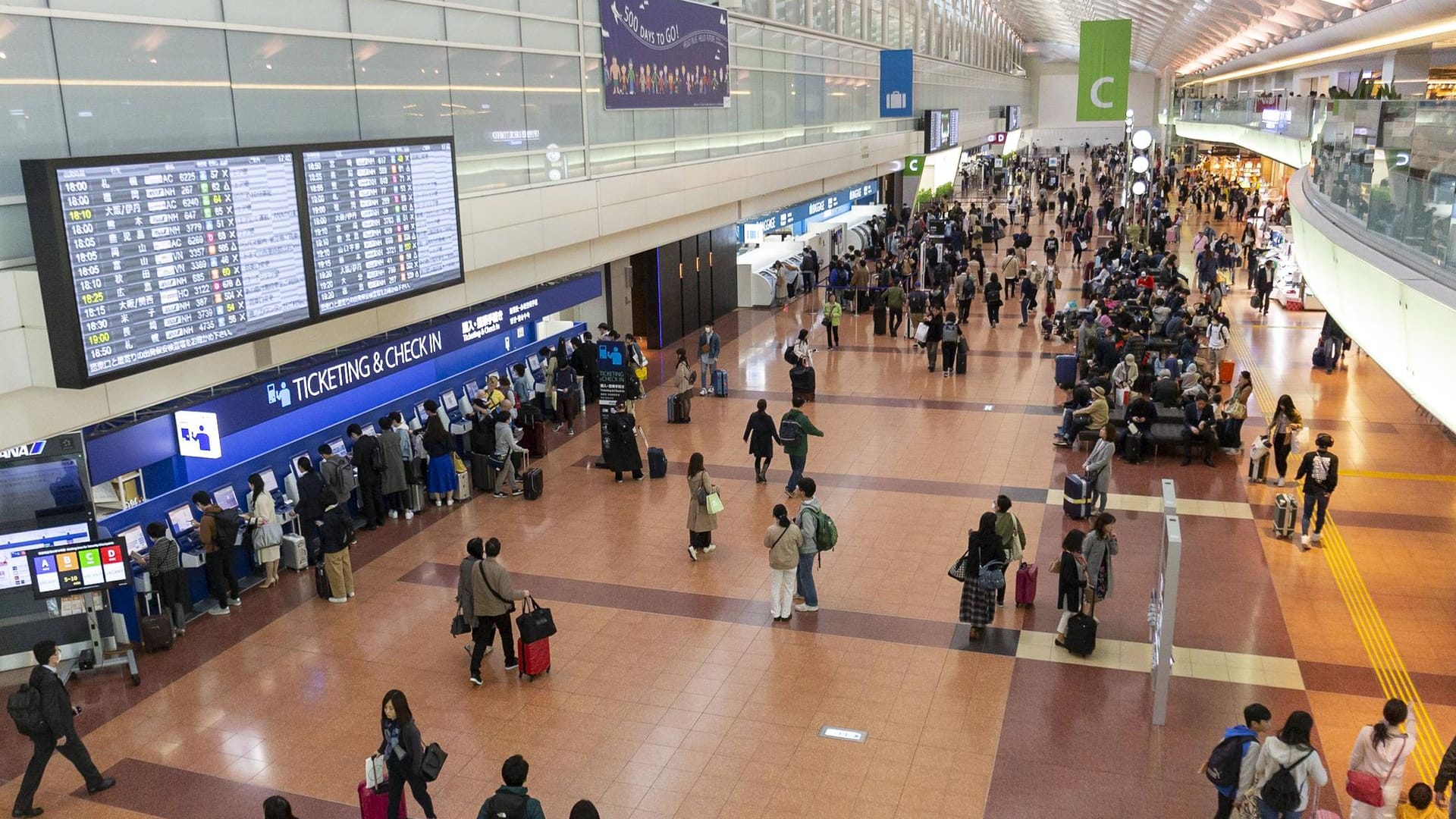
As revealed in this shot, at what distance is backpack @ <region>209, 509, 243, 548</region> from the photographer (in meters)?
10.9

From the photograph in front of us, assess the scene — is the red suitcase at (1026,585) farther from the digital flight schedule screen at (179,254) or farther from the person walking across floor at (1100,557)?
the digital flight schedule screen at (179,254)

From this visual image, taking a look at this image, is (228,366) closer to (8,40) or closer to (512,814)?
(8,40)

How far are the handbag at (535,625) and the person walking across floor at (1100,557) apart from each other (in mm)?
4695

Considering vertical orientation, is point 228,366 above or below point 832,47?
below

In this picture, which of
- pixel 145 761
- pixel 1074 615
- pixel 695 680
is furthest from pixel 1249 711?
pixel 145 761

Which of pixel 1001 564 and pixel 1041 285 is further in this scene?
pixel 1041 285

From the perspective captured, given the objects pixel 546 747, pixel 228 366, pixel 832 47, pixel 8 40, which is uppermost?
pixel 832 47

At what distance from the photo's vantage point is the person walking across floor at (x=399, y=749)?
6.77 metres

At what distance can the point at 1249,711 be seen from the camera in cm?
670

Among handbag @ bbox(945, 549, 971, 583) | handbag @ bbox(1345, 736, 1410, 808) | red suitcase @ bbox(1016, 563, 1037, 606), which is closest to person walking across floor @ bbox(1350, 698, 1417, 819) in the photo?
handbag @ bbox(1345, 736, 1410, 808)

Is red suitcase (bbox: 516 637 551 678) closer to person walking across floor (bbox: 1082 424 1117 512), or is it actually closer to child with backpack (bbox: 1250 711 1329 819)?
child with backpack (bbox: 1250 711 1329 819)

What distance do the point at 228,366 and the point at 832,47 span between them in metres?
25.1

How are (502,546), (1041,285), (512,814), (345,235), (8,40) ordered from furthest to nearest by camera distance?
(1041,285) < (502,546) < (345,235) < (8,40) < (512,814)

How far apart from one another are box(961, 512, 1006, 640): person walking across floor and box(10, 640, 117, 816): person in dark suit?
23.3ft
